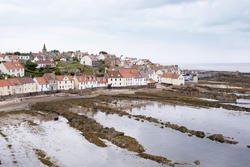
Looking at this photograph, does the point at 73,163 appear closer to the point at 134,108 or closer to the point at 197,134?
the point at 197,134

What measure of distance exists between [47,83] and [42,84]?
1599mm

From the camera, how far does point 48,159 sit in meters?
28.5

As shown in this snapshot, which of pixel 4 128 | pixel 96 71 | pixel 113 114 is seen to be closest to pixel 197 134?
pixel 113 114

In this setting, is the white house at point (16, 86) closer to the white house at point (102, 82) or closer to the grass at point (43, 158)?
the white house at point (102, 82)

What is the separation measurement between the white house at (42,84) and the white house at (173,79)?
173ft

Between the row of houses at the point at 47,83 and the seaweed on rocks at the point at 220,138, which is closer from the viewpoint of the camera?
the seaweed on rocks at the point at 220,138

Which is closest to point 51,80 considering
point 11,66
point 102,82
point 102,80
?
point 11,66

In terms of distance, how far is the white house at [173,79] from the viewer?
10224 cm

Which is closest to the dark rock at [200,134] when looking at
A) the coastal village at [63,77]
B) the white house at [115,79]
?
the coastal village at [63,77]

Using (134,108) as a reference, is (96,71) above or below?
above

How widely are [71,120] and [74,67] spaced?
188ft

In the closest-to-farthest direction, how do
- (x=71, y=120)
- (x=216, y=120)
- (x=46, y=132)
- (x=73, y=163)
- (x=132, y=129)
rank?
(x=73, y=163) < (x=46, y=132) < (x=132, y=129) < (x=71, y=120) < (x=216, y=120)

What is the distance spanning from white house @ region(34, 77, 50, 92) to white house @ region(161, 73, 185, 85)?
52853 millimetres

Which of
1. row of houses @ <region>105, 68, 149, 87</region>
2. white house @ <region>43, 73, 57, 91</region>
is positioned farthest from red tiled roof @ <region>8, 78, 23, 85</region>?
row of houses @ <region>105, 68, 149, 87</region>
